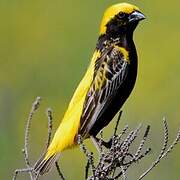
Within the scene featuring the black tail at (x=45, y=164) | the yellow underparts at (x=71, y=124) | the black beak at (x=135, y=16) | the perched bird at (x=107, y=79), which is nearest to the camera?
the black tail at (x=45, y=164)

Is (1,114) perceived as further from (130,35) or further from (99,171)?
(99,171)

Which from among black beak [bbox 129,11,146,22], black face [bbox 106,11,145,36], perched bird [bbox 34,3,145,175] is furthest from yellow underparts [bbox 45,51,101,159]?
black beak [bbox 129,11,146,22]

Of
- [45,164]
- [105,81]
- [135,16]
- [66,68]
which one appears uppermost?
[66,68]

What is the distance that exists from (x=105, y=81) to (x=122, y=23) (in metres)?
0.41

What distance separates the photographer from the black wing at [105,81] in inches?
289

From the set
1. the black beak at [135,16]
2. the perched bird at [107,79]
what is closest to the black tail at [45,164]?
the perched bird at [107,79]

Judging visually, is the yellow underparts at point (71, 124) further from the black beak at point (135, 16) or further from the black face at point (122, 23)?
the black beak at point (135, 16)

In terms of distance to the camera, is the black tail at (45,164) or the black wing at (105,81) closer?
the black tail at (45,164)

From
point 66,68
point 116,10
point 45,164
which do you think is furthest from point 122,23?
point 66,68

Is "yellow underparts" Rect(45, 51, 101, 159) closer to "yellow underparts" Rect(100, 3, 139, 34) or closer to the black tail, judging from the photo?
the black tail

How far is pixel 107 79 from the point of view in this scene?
24.5 ft

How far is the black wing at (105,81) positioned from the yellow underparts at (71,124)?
3cm

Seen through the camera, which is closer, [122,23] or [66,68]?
[122,23]

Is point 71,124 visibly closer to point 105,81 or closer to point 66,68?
point 105,81
